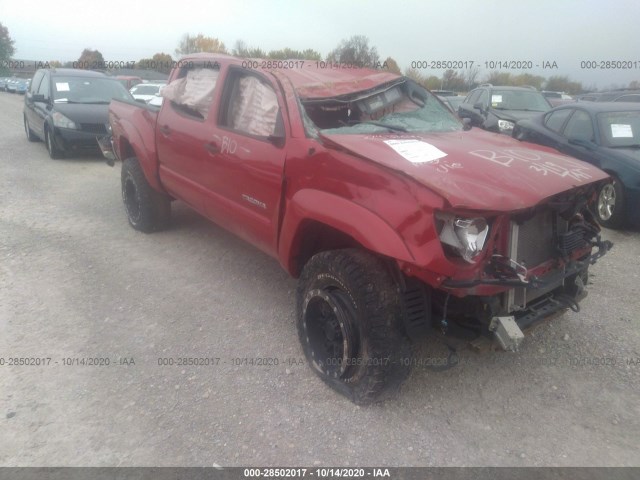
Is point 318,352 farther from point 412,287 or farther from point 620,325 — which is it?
point 620,325

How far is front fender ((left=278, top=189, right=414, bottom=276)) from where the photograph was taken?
2484mm

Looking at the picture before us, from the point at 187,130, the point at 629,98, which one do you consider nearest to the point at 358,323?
the point at 187,130

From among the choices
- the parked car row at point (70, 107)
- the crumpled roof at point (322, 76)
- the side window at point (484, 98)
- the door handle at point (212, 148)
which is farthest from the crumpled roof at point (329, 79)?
the side window at point (484, 98)

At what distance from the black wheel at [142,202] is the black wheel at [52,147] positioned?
15.9 ft

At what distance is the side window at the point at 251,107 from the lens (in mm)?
3492

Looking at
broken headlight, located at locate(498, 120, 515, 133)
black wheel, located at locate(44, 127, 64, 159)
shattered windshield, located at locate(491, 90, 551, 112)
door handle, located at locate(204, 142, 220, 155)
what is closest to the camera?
door handle, located at locate(204, 142, 220, 155)

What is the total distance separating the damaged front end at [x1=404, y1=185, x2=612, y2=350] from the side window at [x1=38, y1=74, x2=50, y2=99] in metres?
9.92

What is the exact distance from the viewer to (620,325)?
3797 mm

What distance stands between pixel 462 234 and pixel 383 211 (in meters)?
0.40

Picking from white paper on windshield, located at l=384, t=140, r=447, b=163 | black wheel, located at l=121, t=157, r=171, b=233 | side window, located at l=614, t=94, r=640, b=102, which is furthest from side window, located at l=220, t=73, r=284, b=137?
side window, located at l=614, t=94, r=640, b=102

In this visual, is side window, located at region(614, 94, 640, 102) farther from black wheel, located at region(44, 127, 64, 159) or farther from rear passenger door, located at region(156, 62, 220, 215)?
black wheel, located at region(44, 127, 64, 159)

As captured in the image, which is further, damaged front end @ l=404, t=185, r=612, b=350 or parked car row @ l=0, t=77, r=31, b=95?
parked car row @ l=0, t=77, r=31, b=95

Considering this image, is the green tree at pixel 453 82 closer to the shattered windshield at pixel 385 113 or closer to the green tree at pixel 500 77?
the green tree at pixel 500 77

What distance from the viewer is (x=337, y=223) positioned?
2.75 meters
